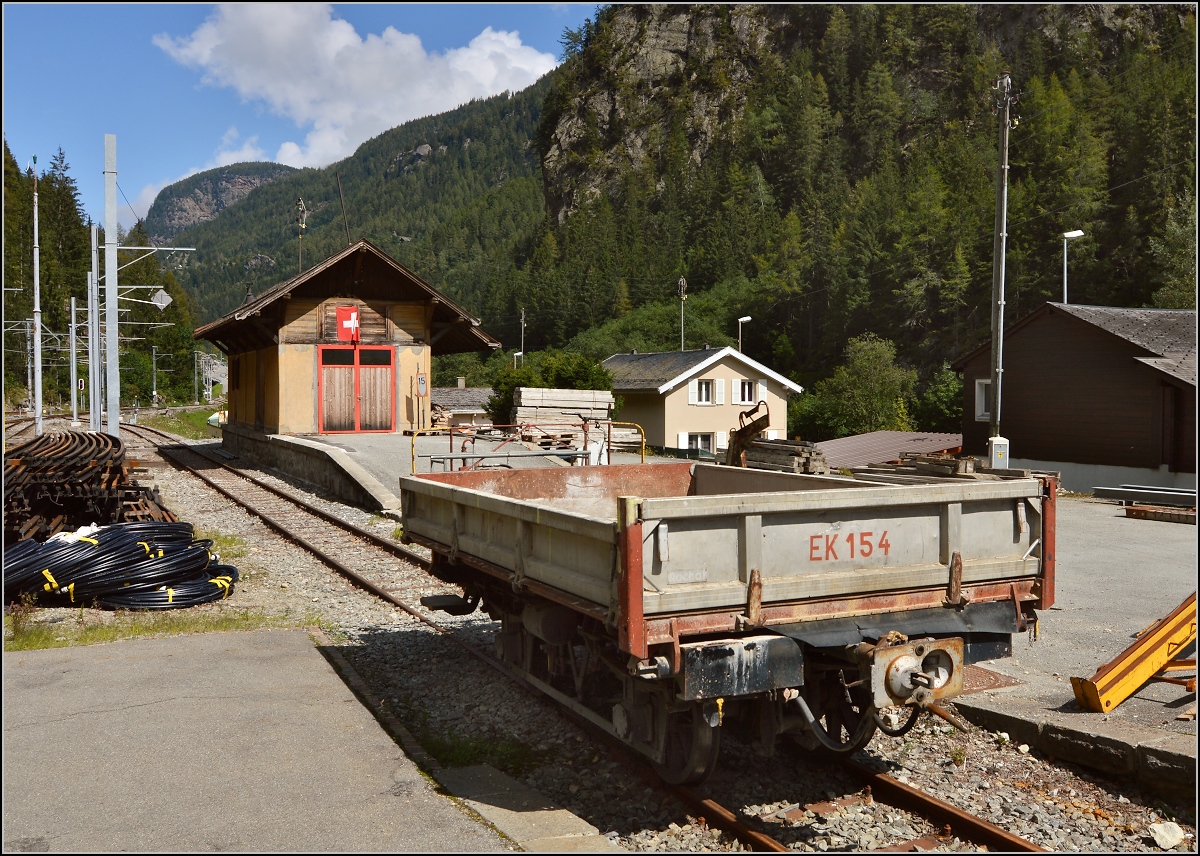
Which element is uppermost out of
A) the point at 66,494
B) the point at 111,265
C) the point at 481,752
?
the point at 111,265

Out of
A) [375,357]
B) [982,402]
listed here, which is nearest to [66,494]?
[375,357]

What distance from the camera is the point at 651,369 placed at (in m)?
50.2

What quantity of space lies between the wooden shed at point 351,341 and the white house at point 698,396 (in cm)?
2011

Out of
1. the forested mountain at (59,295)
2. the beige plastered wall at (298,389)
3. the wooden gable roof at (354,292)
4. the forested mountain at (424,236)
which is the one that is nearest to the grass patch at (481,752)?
the wooden gable roof at (354,292)

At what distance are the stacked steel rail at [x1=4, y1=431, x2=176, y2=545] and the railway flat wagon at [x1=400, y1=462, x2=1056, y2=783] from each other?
8361 mm

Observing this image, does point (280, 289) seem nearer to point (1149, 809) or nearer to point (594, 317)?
→ point (1149, 809)

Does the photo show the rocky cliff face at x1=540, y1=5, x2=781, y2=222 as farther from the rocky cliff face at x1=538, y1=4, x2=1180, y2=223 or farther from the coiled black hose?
the coiled black hose

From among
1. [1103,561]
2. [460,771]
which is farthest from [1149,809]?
[1103,561]

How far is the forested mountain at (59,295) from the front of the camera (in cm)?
7769

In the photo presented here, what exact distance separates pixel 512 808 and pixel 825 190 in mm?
103562

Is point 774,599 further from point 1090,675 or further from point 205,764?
point 1090,675

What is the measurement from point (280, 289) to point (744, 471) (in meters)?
20.8

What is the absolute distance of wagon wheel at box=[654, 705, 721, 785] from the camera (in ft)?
16.0

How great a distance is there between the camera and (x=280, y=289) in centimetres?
2556
